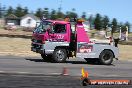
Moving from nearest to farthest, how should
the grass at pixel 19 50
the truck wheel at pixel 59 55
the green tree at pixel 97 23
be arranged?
the truck wheel at pixel 59 55, the grass at pixel 19 50, the green tree at pixel 97 23

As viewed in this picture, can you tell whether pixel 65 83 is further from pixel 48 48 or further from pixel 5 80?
pixel 48 48

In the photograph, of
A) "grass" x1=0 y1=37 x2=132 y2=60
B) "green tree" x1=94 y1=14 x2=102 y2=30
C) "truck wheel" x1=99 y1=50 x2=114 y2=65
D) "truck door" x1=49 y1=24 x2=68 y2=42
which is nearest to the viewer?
"truck door" x1=49 y1=24 x2=68 y2=42

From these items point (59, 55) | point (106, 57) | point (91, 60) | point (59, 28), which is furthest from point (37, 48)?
point (106, 57)

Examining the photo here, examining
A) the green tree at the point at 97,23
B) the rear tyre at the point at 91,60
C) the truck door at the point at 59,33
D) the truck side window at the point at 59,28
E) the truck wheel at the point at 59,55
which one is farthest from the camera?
the green tree at the point at 97,23

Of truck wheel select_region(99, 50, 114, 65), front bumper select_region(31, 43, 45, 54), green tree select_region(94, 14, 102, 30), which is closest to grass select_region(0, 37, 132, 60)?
front bumper select_region(31, 43, 45, 54)

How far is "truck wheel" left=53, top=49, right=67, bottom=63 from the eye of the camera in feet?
79.7

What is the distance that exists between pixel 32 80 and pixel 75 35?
10.5 metres

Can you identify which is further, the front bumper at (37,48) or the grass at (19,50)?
the grass at (19,50)

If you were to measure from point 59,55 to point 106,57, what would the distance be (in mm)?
2927

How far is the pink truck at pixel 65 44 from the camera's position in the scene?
2438cm

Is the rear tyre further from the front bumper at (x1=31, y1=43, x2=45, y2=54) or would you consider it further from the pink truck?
the front bumper at (x1=31, y1=43, x2=45, y2=54)

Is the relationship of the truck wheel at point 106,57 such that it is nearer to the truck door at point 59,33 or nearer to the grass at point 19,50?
the truck door at point 59,33

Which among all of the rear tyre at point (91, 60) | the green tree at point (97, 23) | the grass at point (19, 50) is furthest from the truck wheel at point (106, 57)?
the green tree at point (97, 23)

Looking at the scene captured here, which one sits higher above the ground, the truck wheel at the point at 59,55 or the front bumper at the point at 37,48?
the front bumper at the point at 37,48
